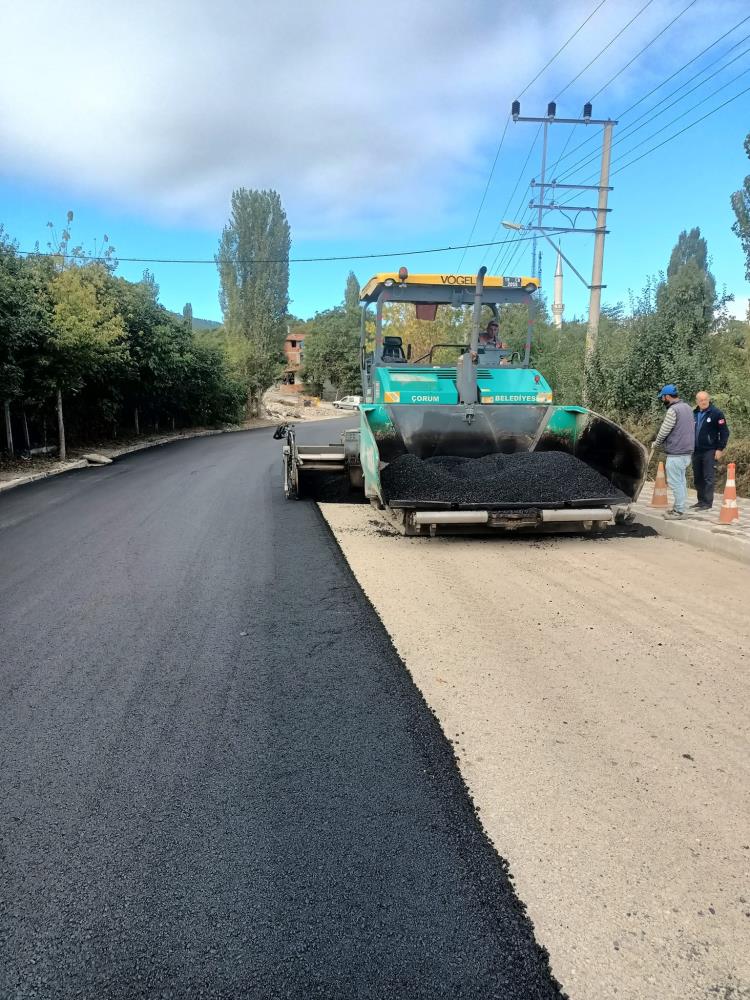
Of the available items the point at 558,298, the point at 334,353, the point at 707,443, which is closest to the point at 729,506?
the point at 707,443

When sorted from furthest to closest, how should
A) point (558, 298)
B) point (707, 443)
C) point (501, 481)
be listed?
1. point (558, 298)
2. point (707, 443)
3. point (501, 481)

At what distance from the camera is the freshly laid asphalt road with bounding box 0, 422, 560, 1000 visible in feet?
6.54

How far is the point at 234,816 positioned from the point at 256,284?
48.2m

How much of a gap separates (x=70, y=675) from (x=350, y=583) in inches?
95.4

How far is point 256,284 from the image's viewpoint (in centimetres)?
4734

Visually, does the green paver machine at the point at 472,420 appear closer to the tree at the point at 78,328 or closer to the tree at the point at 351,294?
the tree at the point at 78,328

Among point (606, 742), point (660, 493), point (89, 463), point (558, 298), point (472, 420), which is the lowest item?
point (89, 463)

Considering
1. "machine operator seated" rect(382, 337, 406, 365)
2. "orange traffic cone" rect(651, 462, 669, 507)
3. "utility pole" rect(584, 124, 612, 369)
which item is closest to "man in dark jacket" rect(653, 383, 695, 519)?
"orange traffic cone" rect(651, 462, 669, 507)

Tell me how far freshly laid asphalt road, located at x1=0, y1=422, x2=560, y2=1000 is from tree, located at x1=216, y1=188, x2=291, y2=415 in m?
37.3

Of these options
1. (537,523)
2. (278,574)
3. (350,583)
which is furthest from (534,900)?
(537,523)

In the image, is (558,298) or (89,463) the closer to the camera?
(89,463)

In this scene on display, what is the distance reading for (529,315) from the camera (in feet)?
30.2

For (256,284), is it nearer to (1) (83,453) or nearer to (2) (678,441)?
(1) (83,453)

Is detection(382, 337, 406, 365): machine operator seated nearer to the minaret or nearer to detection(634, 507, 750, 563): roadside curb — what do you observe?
detection(634, 507, 750, 563): roadside curb
